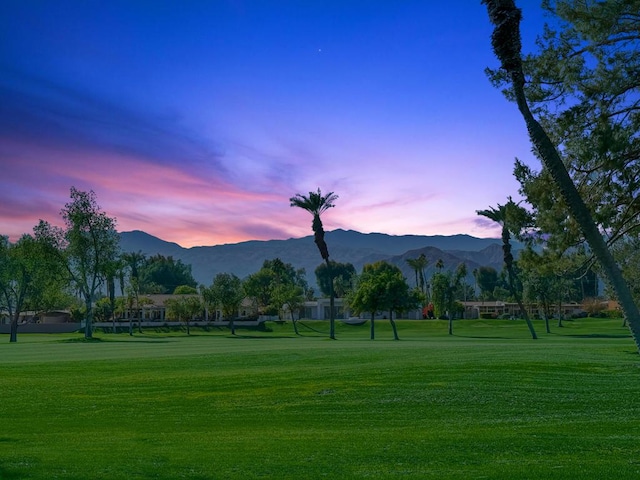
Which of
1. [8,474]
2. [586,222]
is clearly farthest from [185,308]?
[8,474]

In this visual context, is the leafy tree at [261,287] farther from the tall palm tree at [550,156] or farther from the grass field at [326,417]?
the tall palm tree at [550,156]

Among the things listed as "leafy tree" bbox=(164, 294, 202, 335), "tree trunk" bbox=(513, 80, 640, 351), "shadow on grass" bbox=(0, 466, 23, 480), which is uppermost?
"tree trunk" bbox=(513, 80, 640, 351)

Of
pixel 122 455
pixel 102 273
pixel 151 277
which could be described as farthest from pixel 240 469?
pixel 151 277

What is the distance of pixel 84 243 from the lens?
242 ft

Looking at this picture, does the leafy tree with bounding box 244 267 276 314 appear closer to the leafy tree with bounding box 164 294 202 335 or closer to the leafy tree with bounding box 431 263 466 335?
the leafy tree with bounding box 164 294 202 335

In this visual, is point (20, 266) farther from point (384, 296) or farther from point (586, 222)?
point (586, 222)

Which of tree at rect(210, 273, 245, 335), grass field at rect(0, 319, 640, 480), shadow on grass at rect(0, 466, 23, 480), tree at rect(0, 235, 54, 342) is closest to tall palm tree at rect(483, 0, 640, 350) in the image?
grass field at rect(0, 319, 640, 480)

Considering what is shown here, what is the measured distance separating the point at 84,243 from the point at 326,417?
63080mm

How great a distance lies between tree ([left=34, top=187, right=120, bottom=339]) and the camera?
2854 inches

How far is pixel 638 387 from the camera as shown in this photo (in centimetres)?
1988

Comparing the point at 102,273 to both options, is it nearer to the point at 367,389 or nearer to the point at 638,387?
the point at 367,389

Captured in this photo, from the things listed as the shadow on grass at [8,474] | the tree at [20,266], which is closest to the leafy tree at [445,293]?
the tree at [20,266]

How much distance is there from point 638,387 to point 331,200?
51.2 metres

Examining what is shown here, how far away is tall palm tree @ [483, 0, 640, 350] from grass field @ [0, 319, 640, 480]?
3.33m
